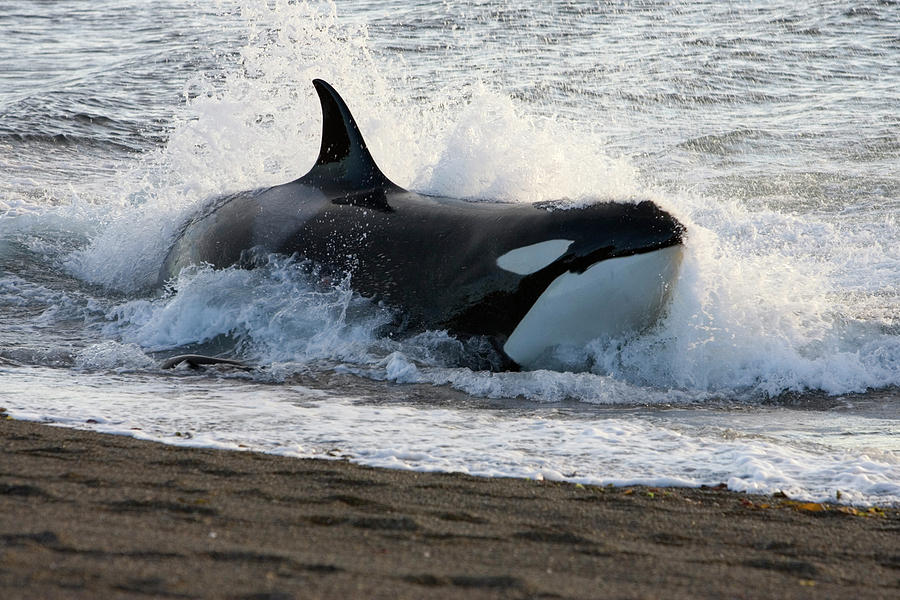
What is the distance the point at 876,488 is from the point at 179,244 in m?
8.51

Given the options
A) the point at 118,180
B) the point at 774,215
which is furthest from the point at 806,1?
the point at 118,180

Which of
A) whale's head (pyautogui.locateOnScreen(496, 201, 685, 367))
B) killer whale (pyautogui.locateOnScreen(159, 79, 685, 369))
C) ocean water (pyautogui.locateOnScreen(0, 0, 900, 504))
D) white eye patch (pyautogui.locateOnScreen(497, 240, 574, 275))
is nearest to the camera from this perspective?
ocean water (pyautogui.locateOnScreen(0, 0, 900, 504))

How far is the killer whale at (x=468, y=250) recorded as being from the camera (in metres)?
8.31

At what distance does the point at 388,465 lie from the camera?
619 cm

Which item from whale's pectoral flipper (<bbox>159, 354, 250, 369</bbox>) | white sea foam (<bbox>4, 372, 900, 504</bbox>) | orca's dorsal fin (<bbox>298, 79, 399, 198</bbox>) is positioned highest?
orca's dorsal fin (<bbox>298, 79, 399, 198</bbox>)

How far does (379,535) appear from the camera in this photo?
4.64m

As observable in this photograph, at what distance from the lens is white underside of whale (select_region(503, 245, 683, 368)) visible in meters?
8.22

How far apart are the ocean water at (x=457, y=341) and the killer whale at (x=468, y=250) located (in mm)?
242

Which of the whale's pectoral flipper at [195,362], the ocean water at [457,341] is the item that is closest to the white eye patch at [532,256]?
the ocean water at [457,341]

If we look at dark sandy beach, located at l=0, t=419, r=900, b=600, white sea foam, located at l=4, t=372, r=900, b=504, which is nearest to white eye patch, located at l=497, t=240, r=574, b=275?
white sea foam, located at l=4, t=372, r=900, b=504

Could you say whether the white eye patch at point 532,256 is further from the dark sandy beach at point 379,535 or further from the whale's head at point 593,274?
the dark sandy beach at point 379,535

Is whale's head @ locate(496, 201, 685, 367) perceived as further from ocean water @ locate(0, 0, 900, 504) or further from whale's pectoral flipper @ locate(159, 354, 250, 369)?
whale's pectoral flipper @ locate(159, 354, 250, 369)

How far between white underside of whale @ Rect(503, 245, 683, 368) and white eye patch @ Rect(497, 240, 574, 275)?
0.63ft

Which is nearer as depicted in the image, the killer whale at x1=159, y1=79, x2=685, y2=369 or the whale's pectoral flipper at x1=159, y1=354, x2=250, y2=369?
the killer whale at x1=159, y1=79, x2=685, y2=369
